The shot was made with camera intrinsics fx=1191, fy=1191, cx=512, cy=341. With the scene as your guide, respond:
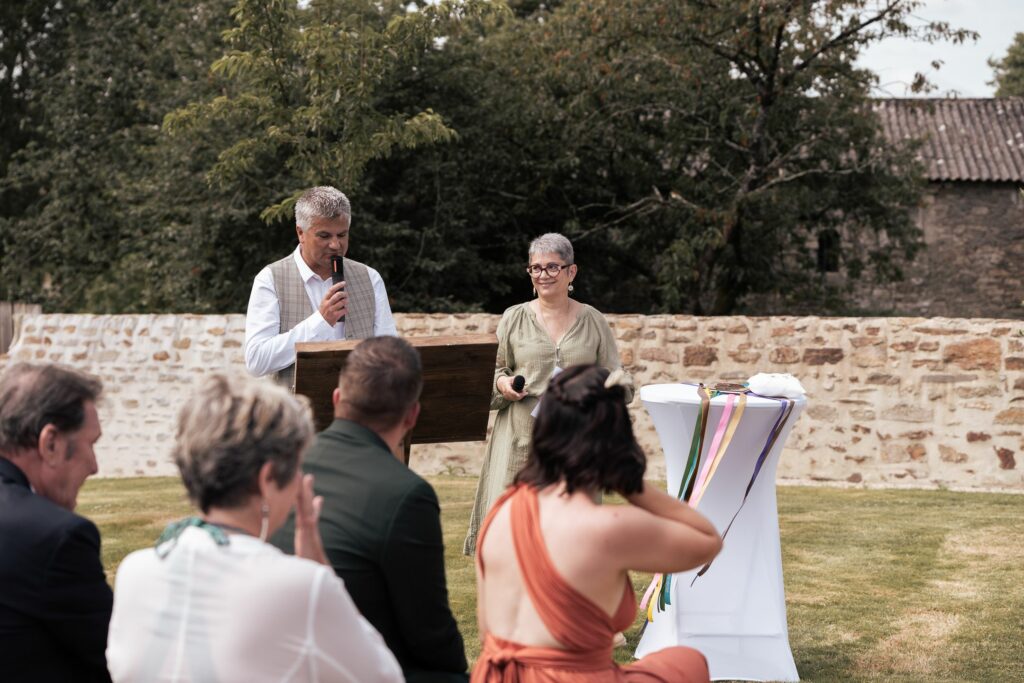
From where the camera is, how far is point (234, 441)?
1.98 m

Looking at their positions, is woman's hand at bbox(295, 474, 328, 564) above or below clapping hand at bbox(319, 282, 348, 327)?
below

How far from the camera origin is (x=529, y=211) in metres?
14.9

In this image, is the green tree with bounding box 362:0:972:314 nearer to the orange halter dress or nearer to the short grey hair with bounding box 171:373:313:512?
the orange halter dress

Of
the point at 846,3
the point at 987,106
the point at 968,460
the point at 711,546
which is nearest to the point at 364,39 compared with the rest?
the point at 846,3

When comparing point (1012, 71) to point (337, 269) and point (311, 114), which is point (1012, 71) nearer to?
point (311, 114)

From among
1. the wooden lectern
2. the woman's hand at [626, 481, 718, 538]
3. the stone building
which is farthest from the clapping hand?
the stone building

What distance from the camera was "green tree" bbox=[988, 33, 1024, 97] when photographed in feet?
114

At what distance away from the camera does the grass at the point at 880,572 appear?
4.82 m

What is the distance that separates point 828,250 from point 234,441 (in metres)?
14.6

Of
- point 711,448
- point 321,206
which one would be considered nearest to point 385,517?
point 321,206

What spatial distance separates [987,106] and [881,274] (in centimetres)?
1072

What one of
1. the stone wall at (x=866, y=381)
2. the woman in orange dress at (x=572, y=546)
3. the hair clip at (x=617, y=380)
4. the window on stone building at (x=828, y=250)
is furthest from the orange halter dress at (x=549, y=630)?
the window on stone building at (x=828, y=250)

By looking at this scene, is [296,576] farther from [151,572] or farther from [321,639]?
[151,572]

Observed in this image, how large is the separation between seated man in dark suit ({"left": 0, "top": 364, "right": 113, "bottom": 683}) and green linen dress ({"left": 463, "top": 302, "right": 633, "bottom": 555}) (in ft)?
8.08
